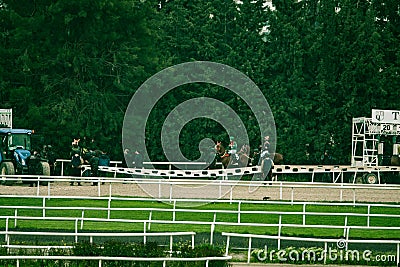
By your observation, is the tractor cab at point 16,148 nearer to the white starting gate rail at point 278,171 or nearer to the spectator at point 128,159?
the white starting gate rail at point 278,171

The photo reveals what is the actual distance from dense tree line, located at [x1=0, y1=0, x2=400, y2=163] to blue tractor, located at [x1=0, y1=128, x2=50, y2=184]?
8.97m

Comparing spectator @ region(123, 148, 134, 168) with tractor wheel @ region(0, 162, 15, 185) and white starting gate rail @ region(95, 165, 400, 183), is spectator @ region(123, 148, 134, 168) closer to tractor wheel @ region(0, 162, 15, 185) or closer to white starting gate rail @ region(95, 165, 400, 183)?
white starting gate rail @ region(95, 165, 400, 183)

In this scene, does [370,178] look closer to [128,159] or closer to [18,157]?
[128,159]

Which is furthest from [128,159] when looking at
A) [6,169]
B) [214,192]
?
[214,192]

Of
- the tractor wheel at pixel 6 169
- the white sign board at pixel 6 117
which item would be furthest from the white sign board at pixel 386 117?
the tractor wheel at pixel 6 169

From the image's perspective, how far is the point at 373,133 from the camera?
152 ft

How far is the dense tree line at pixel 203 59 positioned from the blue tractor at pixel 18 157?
8.97 metres

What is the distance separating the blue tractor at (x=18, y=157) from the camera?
3900 centimetres

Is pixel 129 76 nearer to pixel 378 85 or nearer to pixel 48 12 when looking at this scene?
pixel 48 12

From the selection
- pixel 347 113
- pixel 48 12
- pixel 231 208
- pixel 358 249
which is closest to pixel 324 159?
pixel 347 113

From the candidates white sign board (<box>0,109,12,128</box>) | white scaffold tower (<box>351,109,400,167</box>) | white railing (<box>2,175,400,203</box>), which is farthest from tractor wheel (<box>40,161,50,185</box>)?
white scaffold tower (<box>351,109,400,167</box>)

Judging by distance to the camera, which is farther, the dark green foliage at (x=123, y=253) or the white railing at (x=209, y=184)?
the white railing at (x=209, y=184)

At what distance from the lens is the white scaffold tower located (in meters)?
45.5

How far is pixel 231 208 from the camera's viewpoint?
26875 mm
